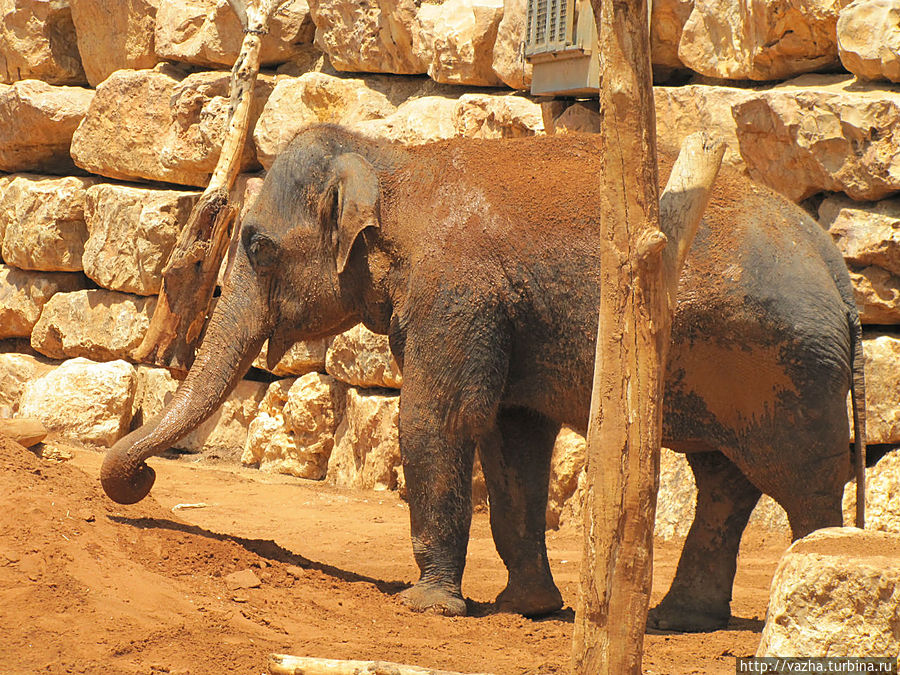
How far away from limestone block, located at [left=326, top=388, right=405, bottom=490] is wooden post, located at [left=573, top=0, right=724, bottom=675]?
463 cm

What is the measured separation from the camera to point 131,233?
Result: 386 inches

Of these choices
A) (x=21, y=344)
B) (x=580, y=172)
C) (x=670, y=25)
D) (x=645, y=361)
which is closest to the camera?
(x=645, y=361)

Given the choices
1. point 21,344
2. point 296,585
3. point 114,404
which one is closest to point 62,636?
point 296,585

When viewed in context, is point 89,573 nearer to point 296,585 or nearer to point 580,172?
point 296,585

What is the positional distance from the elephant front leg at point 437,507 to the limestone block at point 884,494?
7.43 ft

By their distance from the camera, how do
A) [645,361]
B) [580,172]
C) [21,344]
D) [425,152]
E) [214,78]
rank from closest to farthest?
[645,361], [580,172], [425,152], [214,78], [21,344]

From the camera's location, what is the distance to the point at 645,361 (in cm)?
340

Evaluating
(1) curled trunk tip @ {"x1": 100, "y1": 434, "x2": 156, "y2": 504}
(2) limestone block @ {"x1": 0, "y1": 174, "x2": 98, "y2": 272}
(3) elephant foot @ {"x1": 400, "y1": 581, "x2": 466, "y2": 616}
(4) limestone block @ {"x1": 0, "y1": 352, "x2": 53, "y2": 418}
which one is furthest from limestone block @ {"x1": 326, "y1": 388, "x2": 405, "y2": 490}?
(2) limestone block @ {"x1": 0, "y1": 174, "x2": 98, "y2": 272}

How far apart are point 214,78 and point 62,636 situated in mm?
6274

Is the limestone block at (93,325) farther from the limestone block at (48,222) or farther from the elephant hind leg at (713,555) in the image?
the elephant hind leg at (713,555)

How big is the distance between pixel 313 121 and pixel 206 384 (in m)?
3.65

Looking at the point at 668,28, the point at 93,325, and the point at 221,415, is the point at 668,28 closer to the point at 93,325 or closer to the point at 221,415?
the point at 221,415

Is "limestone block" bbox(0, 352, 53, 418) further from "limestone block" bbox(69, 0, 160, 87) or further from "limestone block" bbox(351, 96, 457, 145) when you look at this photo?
"limestone block" bbox(351, 96, 457, 145)

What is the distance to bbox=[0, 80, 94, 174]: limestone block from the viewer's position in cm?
1055
